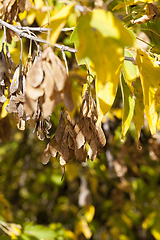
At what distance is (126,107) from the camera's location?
0.70m

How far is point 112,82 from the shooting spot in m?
0.60

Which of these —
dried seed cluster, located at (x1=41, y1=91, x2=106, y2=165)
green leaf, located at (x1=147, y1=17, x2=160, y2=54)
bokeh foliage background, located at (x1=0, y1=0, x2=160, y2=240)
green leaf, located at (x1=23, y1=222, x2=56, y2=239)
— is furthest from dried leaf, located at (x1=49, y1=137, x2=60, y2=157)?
bokeh foliage background, located at (x1=0, y1=0, x2=160, y2=240)

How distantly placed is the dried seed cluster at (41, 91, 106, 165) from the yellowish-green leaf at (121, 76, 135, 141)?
8 centimetres

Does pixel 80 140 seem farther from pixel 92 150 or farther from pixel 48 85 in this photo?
pixel 48 85

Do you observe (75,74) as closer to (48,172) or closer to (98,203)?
(48,172)

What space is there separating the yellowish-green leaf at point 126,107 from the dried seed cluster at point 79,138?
84mm

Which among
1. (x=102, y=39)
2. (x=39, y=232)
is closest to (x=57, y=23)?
(x=102, y=39)

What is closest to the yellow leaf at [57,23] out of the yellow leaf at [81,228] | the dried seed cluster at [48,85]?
the dried seed cluster at [48,85]

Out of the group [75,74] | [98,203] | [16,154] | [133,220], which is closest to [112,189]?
[98,203]

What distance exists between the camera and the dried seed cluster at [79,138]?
627 millimetres

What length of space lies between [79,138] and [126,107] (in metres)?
0.19

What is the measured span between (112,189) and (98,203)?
409mm

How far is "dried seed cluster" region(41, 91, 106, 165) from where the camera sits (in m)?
0.63

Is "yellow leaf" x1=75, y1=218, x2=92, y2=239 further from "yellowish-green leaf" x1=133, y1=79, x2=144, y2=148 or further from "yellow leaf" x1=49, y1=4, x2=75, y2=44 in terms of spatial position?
"yellow leaf" x1=49, y1=4, x2=75, y2=44
